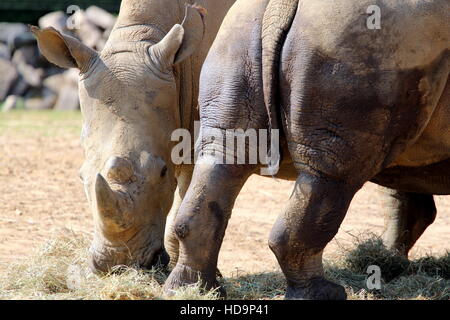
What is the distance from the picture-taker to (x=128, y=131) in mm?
5797

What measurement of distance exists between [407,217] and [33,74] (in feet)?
39.0

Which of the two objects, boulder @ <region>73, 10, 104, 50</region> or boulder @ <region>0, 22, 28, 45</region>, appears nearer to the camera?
boulder @ <region>73, 10, 104, 50</region>

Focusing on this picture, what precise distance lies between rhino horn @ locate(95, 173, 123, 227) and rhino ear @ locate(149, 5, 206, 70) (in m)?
1.06

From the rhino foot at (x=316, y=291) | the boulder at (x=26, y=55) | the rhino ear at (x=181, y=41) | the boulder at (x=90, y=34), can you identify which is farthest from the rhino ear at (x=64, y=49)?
the boulder at (x=26, y=55)

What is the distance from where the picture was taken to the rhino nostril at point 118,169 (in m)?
5.57

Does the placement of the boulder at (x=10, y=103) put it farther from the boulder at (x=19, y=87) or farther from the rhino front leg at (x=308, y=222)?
the rhino front leg at (x=308, y=222)

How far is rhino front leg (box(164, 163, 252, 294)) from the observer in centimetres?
506

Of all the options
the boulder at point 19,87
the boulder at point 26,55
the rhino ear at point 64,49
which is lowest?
the boulder at point 19,87

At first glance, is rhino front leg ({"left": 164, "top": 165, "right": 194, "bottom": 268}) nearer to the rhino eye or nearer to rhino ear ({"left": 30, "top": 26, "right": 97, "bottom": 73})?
the rhino eye

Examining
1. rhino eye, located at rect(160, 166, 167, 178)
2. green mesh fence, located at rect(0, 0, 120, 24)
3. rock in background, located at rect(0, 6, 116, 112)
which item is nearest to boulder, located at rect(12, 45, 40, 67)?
rock in background, located at rect(0, 6, 116, 112)

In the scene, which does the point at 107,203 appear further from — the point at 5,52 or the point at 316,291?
the point at 5,52

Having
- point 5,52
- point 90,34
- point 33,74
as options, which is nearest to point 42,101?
point 33,74

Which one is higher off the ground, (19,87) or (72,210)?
(72,210)
